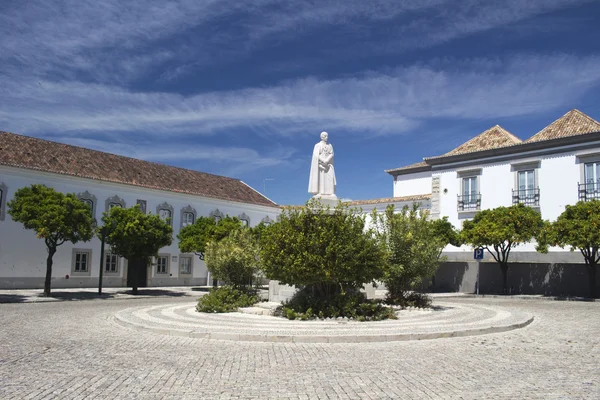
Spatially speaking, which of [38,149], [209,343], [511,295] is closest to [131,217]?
[38,149]

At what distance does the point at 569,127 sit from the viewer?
29875mm

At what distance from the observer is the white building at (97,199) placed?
2788 centimetres

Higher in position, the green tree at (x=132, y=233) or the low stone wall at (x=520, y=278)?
the green tree at (x=132, y=233)

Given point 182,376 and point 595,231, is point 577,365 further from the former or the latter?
point 595,231

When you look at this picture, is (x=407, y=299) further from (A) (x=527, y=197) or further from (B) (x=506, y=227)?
(A) (x=527, y=197)

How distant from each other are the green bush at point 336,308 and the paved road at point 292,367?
3.16 metres

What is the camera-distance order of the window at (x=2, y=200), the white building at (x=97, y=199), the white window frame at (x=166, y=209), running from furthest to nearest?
the white window frame at (x=166, y=209) → the white building at (x=97, y=199) → the window at (x=2, y=200)

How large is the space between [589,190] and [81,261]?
1144 inches

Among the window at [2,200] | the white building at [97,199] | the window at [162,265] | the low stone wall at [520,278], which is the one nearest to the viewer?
the low stone wall at [520,278]

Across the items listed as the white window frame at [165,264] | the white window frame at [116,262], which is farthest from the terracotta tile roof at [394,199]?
the white window frame at [116,262]

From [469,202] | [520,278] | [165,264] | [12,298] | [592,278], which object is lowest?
[12,298]

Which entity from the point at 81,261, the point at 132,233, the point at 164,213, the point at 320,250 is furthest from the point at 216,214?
the point at 320,250

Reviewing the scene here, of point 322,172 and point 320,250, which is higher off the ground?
point 322,172

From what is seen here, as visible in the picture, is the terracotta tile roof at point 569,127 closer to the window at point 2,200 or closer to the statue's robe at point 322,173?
the statue's robe at point 322,173
